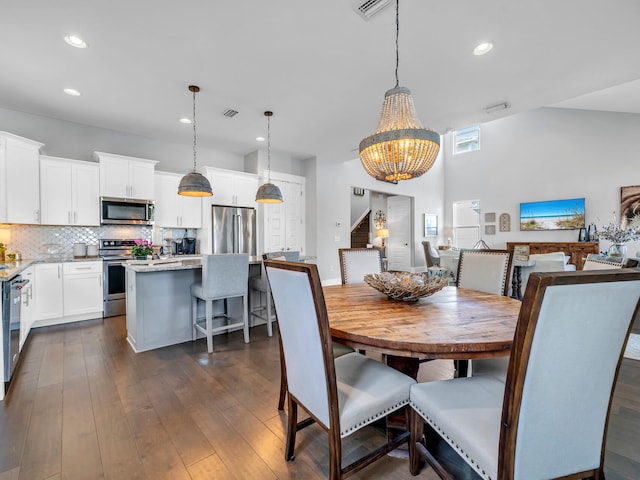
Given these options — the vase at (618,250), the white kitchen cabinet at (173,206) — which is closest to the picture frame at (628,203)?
the vase at (618,250)

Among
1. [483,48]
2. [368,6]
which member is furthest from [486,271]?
[368,6]

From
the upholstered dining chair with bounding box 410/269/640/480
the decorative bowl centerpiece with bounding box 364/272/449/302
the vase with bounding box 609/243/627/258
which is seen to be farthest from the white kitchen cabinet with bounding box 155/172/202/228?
the vase with bounding box 609/243/627/258

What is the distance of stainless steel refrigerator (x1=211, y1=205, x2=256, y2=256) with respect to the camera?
Answer: 5.26 m

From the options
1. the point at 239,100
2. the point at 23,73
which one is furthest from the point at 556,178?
the point at 23,73

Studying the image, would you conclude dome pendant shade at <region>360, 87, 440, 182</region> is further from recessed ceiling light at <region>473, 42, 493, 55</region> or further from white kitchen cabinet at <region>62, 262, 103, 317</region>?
white kitchen cabinet at <region>62, 262, 103, 317</region>

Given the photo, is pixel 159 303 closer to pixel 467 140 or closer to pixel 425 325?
pixel 425 325

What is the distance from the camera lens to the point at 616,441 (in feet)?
5.21

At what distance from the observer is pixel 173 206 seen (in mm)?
4941

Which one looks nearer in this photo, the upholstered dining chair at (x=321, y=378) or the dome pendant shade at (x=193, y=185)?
the upholstered dining chair at (x=321, y=378)

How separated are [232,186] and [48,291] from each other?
9.87ft

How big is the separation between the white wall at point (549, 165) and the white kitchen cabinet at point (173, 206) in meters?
7.81

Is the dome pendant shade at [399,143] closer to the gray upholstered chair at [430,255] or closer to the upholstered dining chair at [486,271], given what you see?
the upholstered dining chair at [486,271]

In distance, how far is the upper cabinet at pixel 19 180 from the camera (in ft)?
11.3

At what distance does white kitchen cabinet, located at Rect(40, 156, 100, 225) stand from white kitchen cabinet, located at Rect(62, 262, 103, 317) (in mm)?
671
